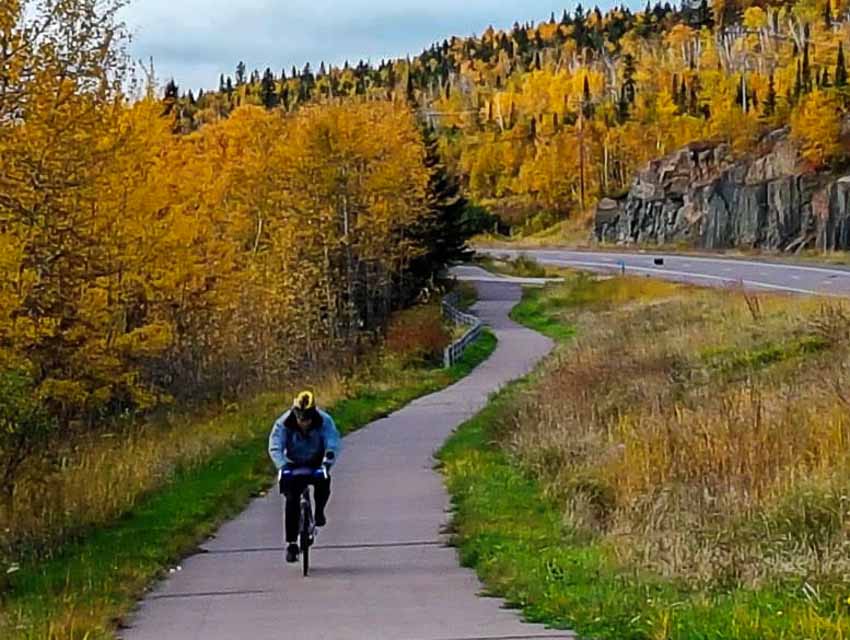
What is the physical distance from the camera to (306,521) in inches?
474

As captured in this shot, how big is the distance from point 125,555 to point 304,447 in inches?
72.7

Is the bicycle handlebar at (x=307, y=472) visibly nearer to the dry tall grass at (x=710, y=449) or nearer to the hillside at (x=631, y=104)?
the dry tall grass at (x=710, y=449)

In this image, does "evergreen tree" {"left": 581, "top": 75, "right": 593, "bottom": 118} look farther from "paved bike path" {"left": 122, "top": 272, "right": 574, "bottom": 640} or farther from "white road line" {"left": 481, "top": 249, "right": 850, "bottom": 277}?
"paved bike path" {"left": 122, "top": 272, "right": 574, "bottom": 640}

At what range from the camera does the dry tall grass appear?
10.2 m

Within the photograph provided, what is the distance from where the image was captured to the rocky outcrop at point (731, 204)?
6875cm

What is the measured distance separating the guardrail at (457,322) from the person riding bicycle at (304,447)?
25.9 m

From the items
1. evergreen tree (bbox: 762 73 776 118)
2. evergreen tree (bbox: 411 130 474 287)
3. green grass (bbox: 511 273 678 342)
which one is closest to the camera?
green grass (bbox: 511 273 678 342)

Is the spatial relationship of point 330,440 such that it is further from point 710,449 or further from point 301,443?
point 710,449

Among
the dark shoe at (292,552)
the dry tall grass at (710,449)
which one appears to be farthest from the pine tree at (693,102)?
the dark shoe at (292,552)

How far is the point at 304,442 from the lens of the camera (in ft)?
41.3

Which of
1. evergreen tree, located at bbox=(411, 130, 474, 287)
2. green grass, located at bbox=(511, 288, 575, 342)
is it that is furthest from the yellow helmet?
evergreen tree, located at bbox=(411, 130, 474, 287)

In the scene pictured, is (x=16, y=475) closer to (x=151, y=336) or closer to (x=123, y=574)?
(x=123, y=574)

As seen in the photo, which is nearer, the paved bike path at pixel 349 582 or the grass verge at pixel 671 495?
the grass verge at pixel 671 495

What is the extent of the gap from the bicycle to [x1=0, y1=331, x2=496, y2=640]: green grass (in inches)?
47.9
